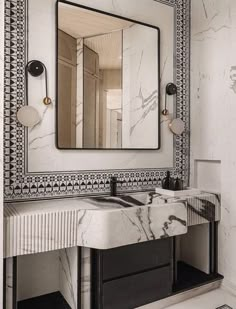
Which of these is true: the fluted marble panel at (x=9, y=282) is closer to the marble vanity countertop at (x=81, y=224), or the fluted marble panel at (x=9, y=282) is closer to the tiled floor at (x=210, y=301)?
the marble vanity countertop at (x=81, y=224)

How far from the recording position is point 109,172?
2100 millimetres

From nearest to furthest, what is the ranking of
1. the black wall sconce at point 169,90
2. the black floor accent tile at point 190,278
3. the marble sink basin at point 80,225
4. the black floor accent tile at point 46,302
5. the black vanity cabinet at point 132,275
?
the marble sink basin at point 80,225, the black vanity cabinet at point 132,275, the black floor accent tile at point 46,302, the black floor accent tile at point 190,278, the black wall sconce at point 169,90

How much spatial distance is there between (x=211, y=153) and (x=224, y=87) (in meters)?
0.52

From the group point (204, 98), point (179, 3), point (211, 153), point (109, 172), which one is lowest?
point (109, 172)

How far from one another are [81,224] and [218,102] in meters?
1.42

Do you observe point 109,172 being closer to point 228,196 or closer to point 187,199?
point 187,199

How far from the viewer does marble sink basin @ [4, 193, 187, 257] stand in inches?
56.9

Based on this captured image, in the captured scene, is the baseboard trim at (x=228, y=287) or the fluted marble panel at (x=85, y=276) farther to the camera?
the baseboard trim at (x=228, y=287)

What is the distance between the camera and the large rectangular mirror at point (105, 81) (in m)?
1.92

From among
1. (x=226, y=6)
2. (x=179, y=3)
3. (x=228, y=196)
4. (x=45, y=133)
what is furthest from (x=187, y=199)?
(x=179, y=3)

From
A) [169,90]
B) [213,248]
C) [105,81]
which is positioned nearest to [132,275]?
[213,248]

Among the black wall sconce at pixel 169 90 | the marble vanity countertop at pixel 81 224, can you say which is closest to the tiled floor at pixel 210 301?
the marble vanity countertop at pixel 81 224

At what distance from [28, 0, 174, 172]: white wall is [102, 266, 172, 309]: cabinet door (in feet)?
2.56

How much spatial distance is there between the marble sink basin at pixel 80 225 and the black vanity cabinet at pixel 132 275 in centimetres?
16
